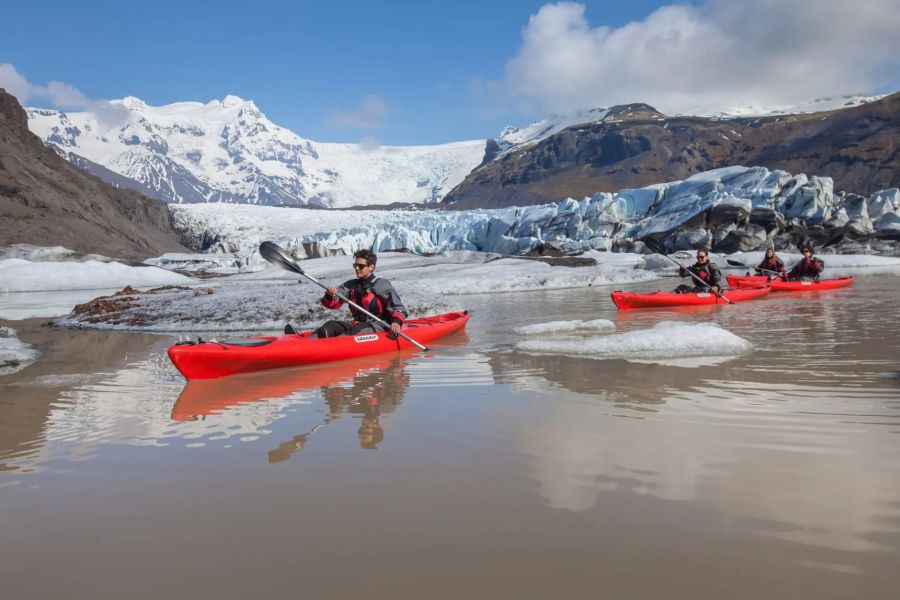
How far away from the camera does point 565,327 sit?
8.00m

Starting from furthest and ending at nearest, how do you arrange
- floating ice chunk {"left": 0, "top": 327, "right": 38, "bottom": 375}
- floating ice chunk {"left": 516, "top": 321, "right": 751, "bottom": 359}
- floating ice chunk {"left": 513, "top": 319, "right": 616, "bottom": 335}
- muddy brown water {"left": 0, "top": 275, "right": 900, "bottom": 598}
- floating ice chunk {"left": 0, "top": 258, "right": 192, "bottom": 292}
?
floating ice chunk {"left": 0, "top": 258, "right": 192, "bottom": 292}, floating ice chunk {"left": 513, "top": 319, "right": 616, "bottom": 335}, floating ice chunk {"left": 0, "top": 327, "right": 38, "bottom": 375}, floating ice chunk {"left": 516, "top": 321, "right": 751, "bottom": 359}, muddy brown water {"left": 0, "top": 275, "right": 900, "bottom": 598}

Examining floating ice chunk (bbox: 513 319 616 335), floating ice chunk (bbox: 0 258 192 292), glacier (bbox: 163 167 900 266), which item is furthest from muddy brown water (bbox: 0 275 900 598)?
glacier (bbox: 163 167 900 266)

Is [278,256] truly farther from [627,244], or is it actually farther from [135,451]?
[627,244]

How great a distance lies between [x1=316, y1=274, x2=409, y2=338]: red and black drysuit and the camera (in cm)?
701

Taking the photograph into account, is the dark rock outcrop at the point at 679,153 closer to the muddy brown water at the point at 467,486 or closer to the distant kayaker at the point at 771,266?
the distant kayaker at the point at 771,266

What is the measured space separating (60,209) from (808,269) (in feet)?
141

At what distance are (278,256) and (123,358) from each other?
6.69ft

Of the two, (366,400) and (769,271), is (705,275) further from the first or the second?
(366,400)

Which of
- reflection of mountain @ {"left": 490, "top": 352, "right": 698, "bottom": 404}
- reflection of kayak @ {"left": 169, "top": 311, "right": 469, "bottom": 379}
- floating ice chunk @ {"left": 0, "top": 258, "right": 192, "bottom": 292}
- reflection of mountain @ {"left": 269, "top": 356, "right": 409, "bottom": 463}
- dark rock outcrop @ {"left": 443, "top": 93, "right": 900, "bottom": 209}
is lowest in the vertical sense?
reflection of mountain @ {"left": 490, "top": 352, "right": 698, "bottom": 404}

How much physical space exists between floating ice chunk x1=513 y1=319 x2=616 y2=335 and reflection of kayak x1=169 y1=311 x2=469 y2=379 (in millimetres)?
1642

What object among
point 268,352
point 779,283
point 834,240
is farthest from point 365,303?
point 834,240

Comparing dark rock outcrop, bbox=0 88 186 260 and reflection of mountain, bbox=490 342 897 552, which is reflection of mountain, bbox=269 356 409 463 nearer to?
reflection of mountain, bbox=490 342 897 552

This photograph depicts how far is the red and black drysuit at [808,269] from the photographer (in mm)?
15375

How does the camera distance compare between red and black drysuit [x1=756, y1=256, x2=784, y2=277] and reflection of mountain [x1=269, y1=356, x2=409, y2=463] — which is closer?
reflection of mountain [x1=269, y1=356, x2=409, y2=463]
